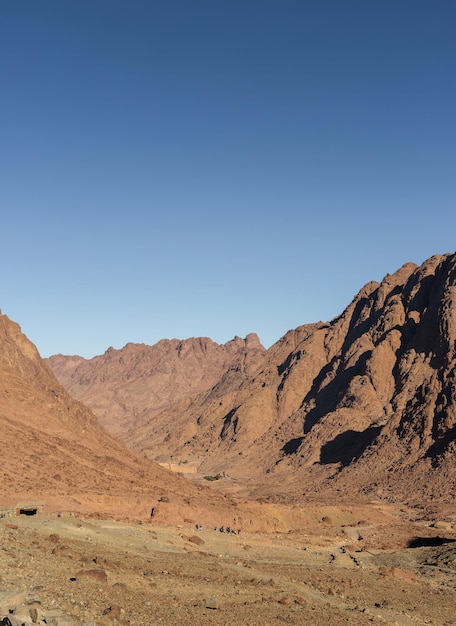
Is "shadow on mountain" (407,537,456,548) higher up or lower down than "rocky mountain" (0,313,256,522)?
lower down

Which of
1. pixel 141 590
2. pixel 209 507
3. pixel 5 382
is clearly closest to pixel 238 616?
pixel 141 590

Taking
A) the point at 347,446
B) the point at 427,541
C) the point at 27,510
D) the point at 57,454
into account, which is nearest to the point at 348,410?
the point at 347,446

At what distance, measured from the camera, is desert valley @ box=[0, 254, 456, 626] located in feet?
57.8

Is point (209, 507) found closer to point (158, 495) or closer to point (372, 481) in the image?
point (158, 495)

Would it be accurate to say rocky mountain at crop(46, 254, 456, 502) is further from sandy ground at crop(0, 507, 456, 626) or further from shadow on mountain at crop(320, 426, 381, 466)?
sandy ground at crop(0, 507, 456, 626)

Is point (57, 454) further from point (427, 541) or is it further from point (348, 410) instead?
point (348, 410)

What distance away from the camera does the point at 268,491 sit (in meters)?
77.8

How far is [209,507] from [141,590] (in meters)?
30.1

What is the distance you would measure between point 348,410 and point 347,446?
1085cm

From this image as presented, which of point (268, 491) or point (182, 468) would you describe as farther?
point (182, 468)

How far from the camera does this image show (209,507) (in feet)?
152

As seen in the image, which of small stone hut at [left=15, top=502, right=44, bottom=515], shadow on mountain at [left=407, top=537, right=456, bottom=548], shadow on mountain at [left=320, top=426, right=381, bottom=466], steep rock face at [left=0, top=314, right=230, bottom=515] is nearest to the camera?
small stone hut at [left=15, top=502, right=44, bottom=515]

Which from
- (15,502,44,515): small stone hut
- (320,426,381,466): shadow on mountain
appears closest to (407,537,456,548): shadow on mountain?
(15,502,44,515): small stone hut

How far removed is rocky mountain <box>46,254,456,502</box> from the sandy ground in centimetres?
3383
